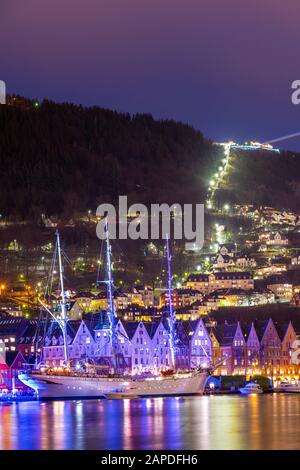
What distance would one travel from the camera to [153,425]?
4800 cm

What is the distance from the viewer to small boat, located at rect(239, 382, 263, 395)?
255 feet

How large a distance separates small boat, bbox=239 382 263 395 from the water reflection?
12320mm

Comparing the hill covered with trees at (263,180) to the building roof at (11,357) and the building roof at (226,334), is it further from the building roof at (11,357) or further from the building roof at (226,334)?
the building roof at (11,357)

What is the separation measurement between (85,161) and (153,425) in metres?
136

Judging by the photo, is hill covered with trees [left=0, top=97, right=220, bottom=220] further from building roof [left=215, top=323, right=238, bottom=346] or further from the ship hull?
the ship hull

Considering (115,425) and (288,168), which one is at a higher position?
(288,168)

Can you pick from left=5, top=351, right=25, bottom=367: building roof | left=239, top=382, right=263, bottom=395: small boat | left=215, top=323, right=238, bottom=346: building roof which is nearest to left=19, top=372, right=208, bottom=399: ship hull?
left=239, top=382, right=263, bottom=395: small boat

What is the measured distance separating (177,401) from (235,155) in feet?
427

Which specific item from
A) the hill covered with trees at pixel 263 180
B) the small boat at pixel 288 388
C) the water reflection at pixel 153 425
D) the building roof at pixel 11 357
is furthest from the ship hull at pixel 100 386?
the hill covered with trees at pixel 263 180

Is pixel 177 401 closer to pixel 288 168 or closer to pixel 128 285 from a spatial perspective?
pixel 128 285

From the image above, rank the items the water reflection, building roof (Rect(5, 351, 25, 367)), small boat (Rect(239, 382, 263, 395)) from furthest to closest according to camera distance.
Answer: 1. building roof (Rect(5, 351, 25, 367))
2. small boat (Rect(239, 382, 263, 395))
3. the water reflection

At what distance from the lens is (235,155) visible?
634 feet

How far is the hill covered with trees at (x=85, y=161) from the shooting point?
165 meters
